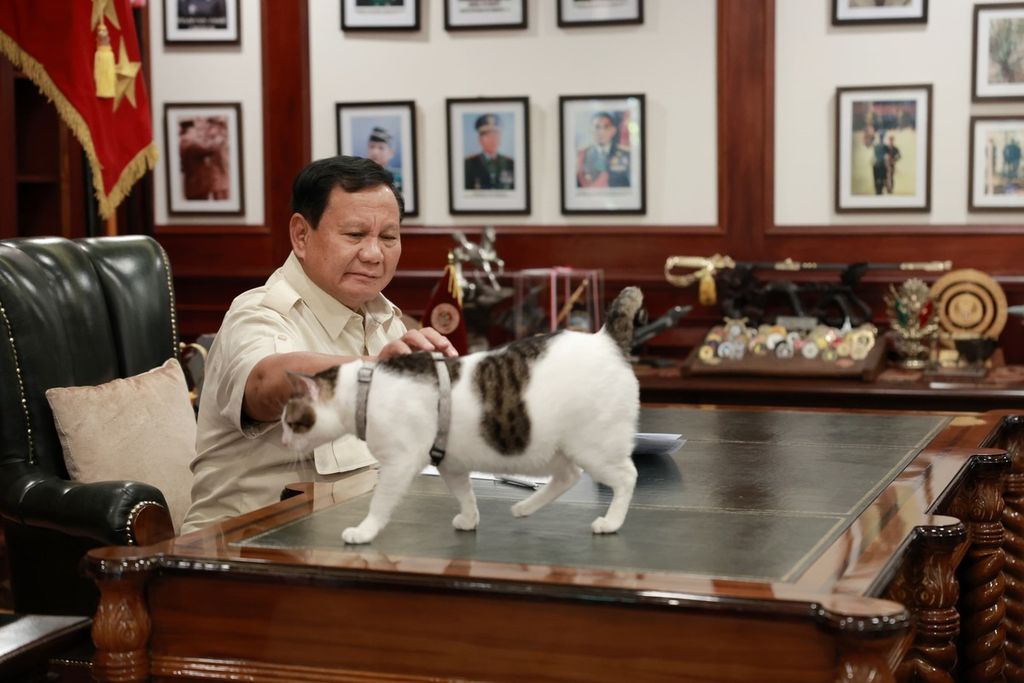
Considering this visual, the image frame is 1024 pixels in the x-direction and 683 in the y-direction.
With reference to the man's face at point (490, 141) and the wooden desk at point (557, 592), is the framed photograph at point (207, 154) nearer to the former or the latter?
the man's face at point (490, 141)

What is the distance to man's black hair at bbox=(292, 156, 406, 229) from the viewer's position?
8.27ft

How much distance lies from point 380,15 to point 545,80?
2.56ft

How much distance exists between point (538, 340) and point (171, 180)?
4.44 metres

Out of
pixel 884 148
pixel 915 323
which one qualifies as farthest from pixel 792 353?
pixel 884 148

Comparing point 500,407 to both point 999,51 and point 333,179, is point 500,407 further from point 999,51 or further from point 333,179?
point 999,51

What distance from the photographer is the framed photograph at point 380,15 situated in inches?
220

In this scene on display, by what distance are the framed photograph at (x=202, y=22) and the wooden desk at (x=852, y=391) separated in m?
2.47

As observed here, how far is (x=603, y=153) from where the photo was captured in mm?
5441

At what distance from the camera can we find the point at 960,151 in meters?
5.09

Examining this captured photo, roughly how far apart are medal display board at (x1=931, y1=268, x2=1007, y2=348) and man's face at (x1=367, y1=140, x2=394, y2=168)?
2.33m

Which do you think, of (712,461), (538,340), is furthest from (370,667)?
(712,461)

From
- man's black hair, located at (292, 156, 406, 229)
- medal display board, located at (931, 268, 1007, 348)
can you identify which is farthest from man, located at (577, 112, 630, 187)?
man's black hair, located at (292, 156, 406, 229)

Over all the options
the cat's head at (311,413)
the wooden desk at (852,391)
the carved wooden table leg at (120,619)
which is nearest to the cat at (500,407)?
the cat's head at (311,413)

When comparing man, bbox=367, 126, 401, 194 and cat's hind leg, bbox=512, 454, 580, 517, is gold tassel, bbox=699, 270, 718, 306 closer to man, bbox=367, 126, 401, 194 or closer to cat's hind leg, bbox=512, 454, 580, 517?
man, bbox=367, 126, 401, 194
